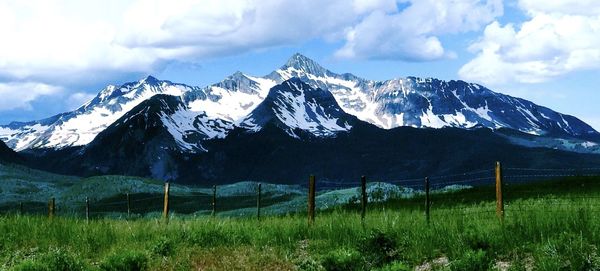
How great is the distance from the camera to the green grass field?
673 inches

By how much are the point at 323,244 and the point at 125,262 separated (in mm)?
6306

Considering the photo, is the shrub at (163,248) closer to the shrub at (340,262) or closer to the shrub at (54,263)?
the shrub at (54,263)

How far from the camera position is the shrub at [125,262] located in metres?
18.3

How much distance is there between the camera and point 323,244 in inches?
835

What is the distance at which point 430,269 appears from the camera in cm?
1772

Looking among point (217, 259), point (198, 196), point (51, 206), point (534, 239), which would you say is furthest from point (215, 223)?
point (198, 196)

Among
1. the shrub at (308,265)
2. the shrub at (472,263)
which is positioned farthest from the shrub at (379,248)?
the shrub at (472,263)

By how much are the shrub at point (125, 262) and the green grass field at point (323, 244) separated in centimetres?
3

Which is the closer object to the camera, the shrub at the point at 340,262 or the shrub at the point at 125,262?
the shrub at the point at 340,262

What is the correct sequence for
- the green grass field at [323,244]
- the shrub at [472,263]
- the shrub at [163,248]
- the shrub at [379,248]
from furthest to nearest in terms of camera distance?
the shrub at [163,248], the shrub at [379,248], the green grass field at [323,244], the shrub at [472,263]

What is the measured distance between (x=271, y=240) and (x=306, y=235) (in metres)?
1.70

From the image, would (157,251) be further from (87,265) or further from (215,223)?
(215,223)

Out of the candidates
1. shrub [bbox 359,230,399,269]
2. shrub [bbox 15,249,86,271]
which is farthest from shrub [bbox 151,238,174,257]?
shrub [bbox 359,230,399,269]

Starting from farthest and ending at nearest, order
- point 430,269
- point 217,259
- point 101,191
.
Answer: point 101,191 < point 217,259 < point 430,269
